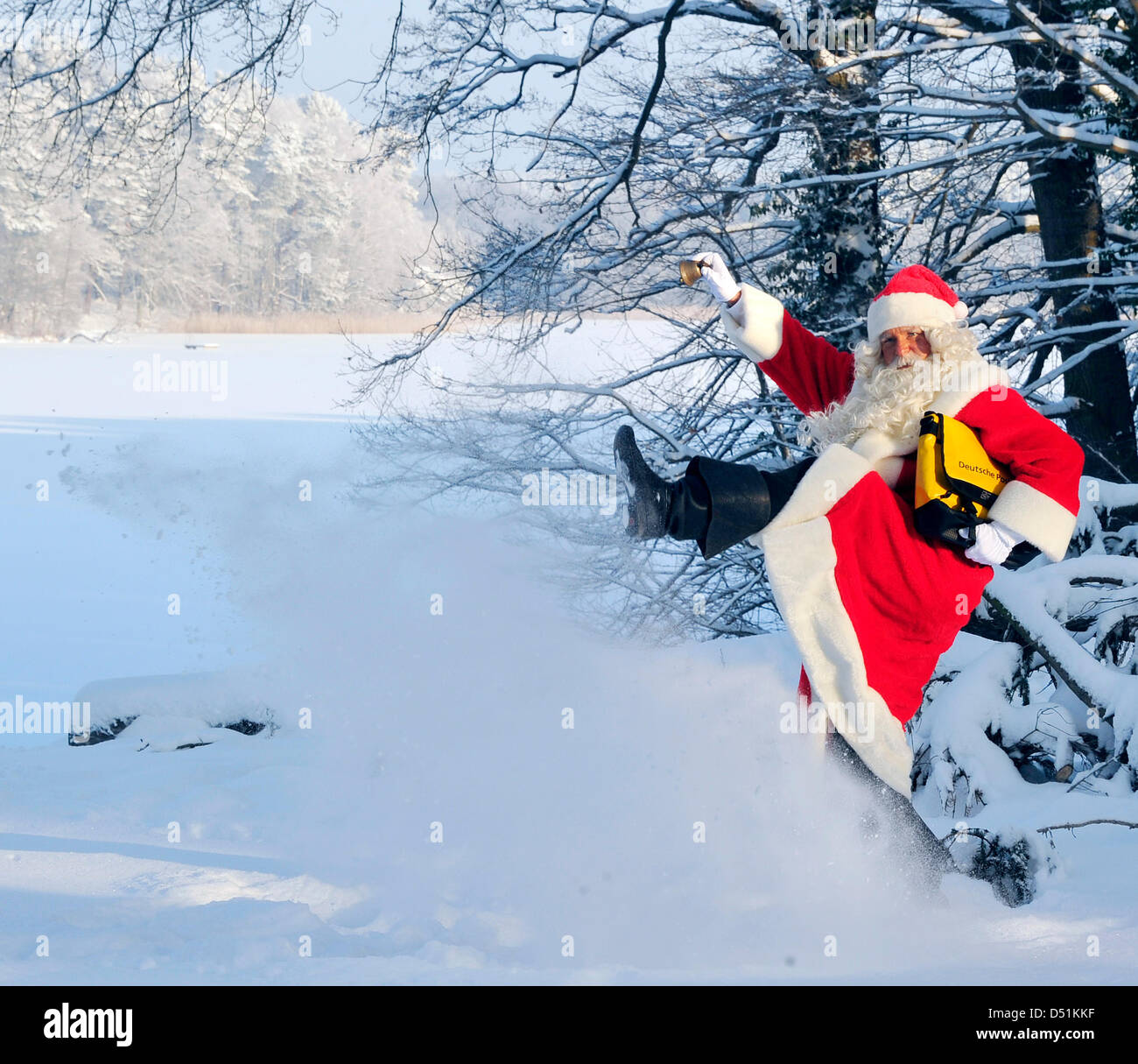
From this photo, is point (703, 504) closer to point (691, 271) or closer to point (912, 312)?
point (691, 271)

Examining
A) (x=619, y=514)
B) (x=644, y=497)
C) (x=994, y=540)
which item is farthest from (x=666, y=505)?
(x=619, y=514)

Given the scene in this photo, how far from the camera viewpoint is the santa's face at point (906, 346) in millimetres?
3016

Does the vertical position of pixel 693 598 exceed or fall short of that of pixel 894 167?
it falls short

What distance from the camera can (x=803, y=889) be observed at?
304cm

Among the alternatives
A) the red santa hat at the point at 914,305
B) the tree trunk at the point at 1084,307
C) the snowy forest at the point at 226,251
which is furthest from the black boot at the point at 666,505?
the snowy forest at the point at 226,251

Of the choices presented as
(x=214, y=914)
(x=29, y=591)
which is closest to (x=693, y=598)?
(x=214, y=914)

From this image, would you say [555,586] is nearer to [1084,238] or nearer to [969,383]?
[1084,238]

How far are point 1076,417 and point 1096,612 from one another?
317 centimetres

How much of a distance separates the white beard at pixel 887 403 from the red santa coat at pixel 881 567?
0.03 metres

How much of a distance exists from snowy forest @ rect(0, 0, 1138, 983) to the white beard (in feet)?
3.56

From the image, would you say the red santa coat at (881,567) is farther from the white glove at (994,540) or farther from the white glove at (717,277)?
the white glove at (717,277)

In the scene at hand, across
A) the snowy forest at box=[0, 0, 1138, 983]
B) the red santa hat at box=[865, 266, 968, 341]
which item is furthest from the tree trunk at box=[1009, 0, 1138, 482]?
the red santa hat at box=[865, 266, 968, 341]

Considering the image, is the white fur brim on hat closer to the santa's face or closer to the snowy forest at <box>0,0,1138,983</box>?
the santa's face

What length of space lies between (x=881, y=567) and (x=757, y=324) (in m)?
0.86
